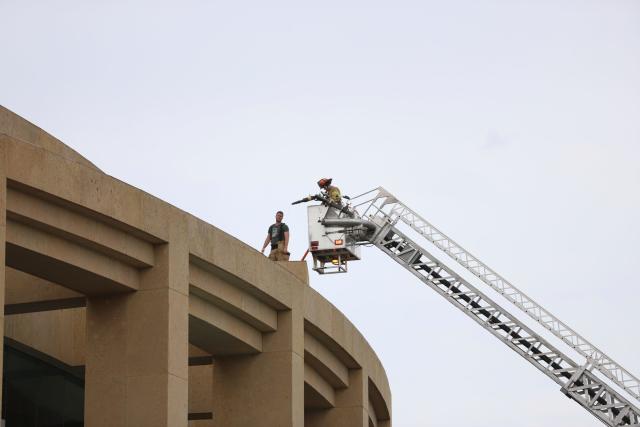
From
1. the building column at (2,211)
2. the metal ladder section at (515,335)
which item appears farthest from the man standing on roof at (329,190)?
the building column at (2,211)

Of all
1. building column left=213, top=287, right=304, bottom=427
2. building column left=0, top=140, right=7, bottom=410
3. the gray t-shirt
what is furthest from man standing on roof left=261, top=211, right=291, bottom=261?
building column left=0, top=140, right=7, bottom=410

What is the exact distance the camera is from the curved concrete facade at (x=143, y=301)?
1021 inches

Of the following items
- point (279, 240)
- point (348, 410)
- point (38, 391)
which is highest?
point (279, 240)

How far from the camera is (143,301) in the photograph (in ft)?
93.2

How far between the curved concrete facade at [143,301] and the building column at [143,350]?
2 cm

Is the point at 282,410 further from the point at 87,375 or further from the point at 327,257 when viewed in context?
the point at 327,257

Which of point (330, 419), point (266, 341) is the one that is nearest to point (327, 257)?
point (330, 419)

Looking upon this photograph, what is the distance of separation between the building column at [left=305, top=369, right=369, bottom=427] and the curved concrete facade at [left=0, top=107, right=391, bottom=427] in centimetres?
121

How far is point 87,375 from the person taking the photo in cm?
2845

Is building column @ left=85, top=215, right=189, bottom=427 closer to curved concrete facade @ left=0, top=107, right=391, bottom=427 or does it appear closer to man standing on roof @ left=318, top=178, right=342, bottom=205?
curved concrete facade @ left=0, top=107, right=391, bottom=427

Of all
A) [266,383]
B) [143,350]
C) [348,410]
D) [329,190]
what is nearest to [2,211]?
[143,350]

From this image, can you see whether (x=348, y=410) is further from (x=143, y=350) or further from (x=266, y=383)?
(x=143, y=350)

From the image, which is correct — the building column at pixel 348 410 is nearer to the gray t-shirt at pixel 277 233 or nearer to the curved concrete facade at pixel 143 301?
the curved concrete facade at pixel 143 301

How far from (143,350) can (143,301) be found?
898 millimetres
